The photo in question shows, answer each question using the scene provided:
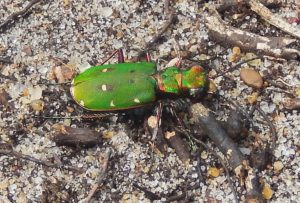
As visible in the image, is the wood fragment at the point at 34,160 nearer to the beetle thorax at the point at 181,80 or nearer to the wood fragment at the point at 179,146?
the wood fragment at the point at 179,146

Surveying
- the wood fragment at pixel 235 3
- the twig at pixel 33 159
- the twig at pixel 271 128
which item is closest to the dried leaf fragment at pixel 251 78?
the twig at pixel 271 128

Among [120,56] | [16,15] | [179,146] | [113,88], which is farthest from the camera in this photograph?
[16,15]

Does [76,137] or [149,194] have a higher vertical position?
[76,137]

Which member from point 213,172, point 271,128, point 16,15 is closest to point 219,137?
point 213,172

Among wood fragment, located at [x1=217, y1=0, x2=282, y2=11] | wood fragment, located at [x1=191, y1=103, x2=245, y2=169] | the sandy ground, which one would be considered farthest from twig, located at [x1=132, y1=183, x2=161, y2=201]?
wood fragment, located at [x1=217, y1=0, x2=282, y2=11]

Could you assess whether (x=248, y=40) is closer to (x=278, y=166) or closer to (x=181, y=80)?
(x=181, y=80)

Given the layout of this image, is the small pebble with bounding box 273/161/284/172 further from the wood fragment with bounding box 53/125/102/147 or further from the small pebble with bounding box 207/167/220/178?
the wood fragment with bounding box 53/125/102/147
